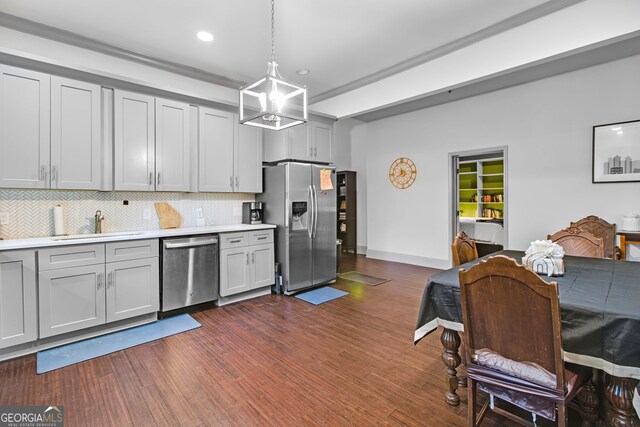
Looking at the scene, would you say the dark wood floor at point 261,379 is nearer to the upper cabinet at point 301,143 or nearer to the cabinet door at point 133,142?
the cabinet door at point 133,142

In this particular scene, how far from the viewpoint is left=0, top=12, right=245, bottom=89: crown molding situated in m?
3.15

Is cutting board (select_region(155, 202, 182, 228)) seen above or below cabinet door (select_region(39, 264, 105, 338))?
above

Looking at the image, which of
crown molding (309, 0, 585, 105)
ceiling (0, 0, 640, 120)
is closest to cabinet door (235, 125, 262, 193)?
ceiling (0, 0, 640, 120)

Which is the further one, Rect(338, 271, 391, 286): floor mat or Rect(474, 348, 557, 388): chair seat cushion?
Rect(338, 271, 391, 286): floor mat

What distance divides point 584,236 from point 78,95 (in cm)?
508

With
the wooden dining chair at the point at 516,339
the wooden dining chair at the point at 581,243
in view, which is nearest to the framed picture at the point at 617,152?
the wooden dining chair at the point at 581,243

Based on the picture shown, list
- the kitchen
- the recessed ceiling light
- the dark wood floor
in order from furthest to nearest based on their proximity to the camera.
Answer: the recessed ceiling light → the kitchen → the dark wood floor

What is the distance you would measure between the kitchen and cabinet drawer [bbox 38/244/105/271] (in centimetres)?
70

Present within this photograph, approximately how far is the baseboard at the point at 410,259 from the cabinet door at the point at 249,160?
344cm

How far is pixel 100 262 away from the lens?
2936 millimetres

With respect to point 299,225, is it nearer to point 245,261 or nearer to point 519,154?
point 245,261

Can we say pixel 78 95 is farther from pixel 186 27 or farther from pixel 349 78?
pixel 349 78

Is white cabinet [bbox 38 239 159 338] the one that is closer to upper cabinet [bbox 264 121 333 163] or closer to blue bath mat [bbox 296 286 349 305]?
blue bath mat [bbox 296 286 349 305]

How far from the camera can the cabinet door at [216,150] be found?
13.0 feet
